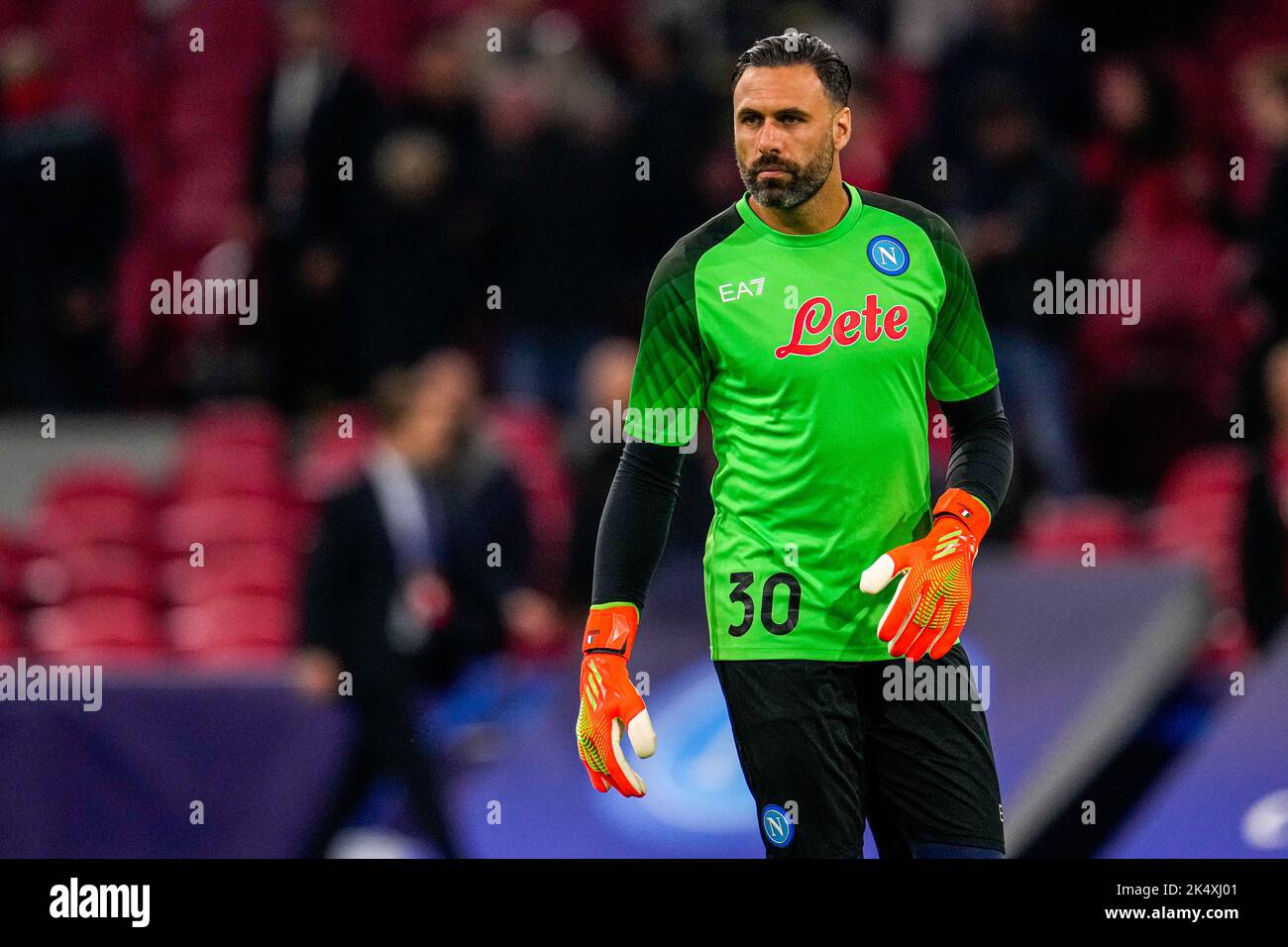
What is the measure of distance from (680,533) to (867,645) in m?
3.49

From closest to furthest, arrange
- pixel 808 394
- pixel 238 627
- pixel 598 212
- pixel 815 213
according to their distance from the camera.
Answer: pixel 808 394, pixel 815 213, pixel 238 627, pixel 598 212

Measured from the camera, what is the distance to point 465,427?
8.33m

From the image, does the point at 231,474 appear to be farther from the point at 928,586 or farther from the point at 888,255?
the point at 928,586

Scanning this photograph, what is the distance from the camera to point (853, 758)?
4.27 metres

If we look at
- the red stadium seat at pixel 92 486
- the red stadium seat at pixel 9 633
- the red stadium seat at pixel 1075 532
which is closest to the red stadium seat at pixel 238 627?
the red stadium seat at pixel 9 633

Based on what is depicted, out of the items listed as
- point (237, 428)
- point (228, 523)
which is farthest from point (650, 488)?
point (237, 428)

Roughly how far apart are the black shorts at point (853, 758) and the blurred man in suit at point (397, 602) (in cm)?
385

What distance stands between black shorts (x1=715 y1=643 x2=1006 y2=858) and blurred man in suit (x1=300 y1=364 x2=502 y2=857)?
385cm

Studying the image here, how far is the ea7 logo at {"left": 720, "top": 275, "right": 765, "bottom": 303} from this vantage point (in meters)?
4.32

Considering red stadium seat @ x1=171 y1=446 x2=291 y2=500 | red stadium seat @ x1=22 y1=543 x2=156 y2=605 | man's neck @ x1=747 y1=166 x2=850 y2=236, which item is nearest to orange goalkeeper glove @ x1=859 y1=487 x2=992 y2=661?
man's neck @ x1=747 y1=166 x2=850 y2=236

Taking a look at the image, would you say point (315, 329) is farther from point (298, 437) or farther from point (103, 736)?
point (103, 736)

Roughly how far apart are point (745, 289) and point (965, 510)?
0.61 meters

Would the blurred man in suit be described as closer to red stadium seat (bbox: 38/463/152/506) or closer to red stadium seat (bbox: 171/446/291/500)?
red stadium seat (bbox: 171/446/291/500)

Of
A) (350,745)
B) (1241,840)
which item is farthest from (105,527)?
(1241,840)
